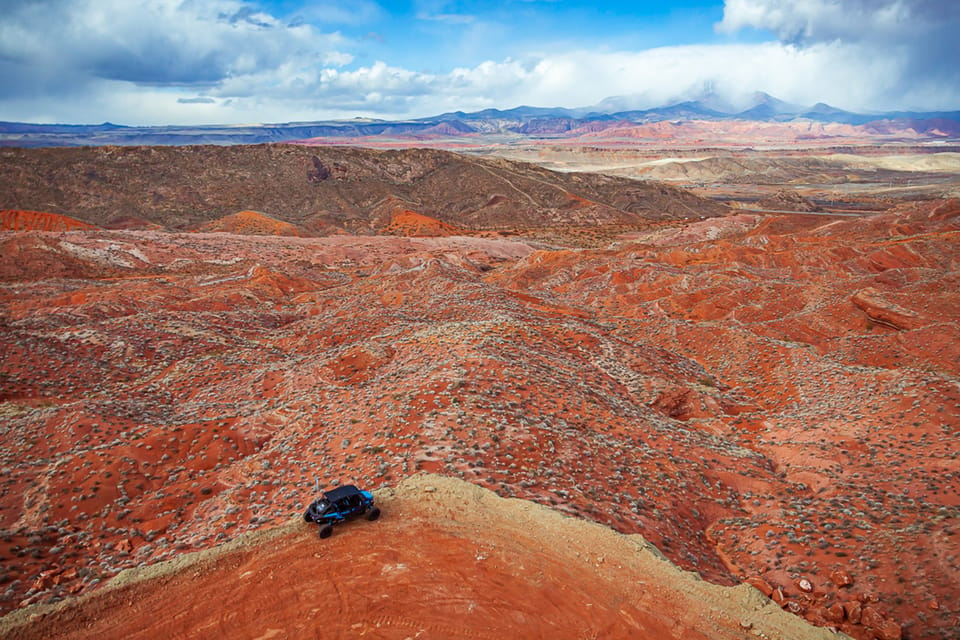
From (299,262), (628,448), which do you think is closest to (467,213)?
(299,262)

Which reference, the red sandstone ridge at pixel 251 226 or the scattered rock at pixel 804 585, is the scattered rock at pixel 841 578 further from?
the red sandstone ridge at pixel 251 226

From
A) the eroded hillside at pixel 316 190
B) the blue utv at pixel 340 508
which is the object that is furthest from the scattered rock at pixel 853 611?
the eroded hillside at pixel 316 190

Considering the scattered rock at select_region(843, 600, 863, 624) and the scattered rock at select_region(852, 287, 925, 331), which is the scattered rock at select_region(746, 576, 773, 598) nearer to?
the scattered rock at select_region(843, 600, 863, 624)

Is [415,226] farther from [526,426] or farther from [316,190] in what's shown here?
[526,426]

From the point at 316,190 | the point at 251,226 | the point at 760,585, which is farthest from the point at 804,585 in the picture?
the point at 316,190

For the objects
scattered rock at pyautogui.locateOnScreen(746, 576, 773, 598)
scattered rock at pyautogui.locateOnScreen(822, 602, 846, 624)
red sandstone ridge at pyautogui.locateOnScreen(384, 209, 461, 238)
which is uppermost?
scattered rock at pyautogui.locateOnScreen(822, 602, 846, 624)

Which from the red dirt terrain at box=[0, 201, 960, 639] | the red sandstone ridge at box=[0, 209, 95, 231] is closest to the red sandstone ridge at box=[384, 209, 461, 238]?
the red sandstone ridge at box=[0, 209, 95, 231]
